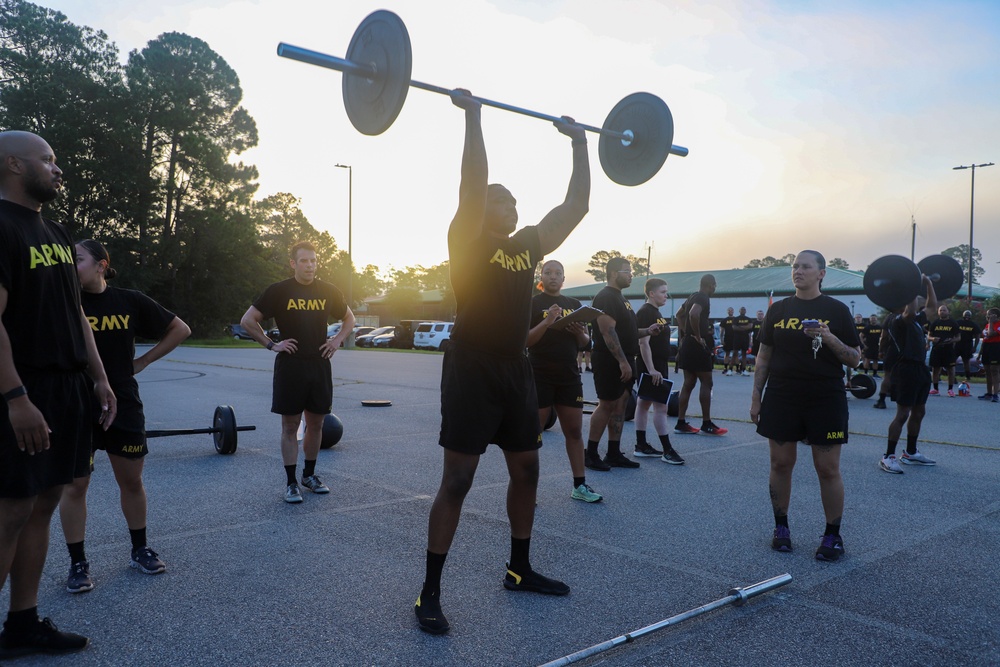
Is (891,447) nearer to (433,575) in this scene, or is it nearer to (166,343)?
(433,575)

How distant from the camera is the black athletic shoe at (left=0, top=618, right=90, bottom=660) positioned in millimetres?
2938

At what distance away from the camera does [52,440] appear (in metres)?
2.82

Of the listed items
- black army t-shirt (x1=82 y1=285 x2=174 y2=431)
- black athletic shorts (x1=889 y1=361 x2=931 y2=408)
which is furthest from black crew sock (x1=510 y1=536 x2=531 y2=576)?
black athletic shorts (x1=889 y1=361 x2=931 y2=408)

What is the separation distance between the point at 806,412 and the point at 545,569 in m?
1.87

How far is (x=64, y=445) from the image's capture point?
2863 millimetres

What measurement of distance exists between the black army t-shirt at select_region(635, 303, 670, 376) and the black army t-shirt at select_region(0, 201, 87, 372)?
18.0 ft

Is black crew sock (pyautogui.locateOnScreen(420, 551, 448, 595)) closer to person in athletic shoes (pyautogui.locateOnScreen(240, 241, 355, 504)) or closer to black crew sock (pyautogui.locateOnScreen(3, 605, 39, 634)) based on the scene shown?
black crew sock (pyautogui.locateOnScreen(3, 605, 39, 634))

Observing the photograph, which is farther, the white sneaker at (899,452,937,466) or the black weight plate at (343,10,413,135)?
the white sneaker at (899,452,937,466)

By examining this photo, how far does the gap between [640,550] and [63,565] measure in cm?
335

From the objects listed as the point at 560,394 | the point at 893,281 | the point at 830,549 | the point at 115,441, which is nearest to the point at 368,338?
the point at 560,394

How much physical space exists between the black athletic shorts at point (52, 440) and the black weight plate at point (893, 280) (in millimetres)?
5602

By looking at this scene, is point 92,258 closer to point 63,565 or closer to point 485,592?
point 63,565

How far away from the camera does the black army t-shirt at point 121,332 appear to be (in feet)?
13.1

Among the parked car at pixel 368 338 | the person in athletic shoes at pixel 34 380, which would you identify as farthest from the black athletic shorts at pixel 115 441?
the parked car at pixel 368 338
